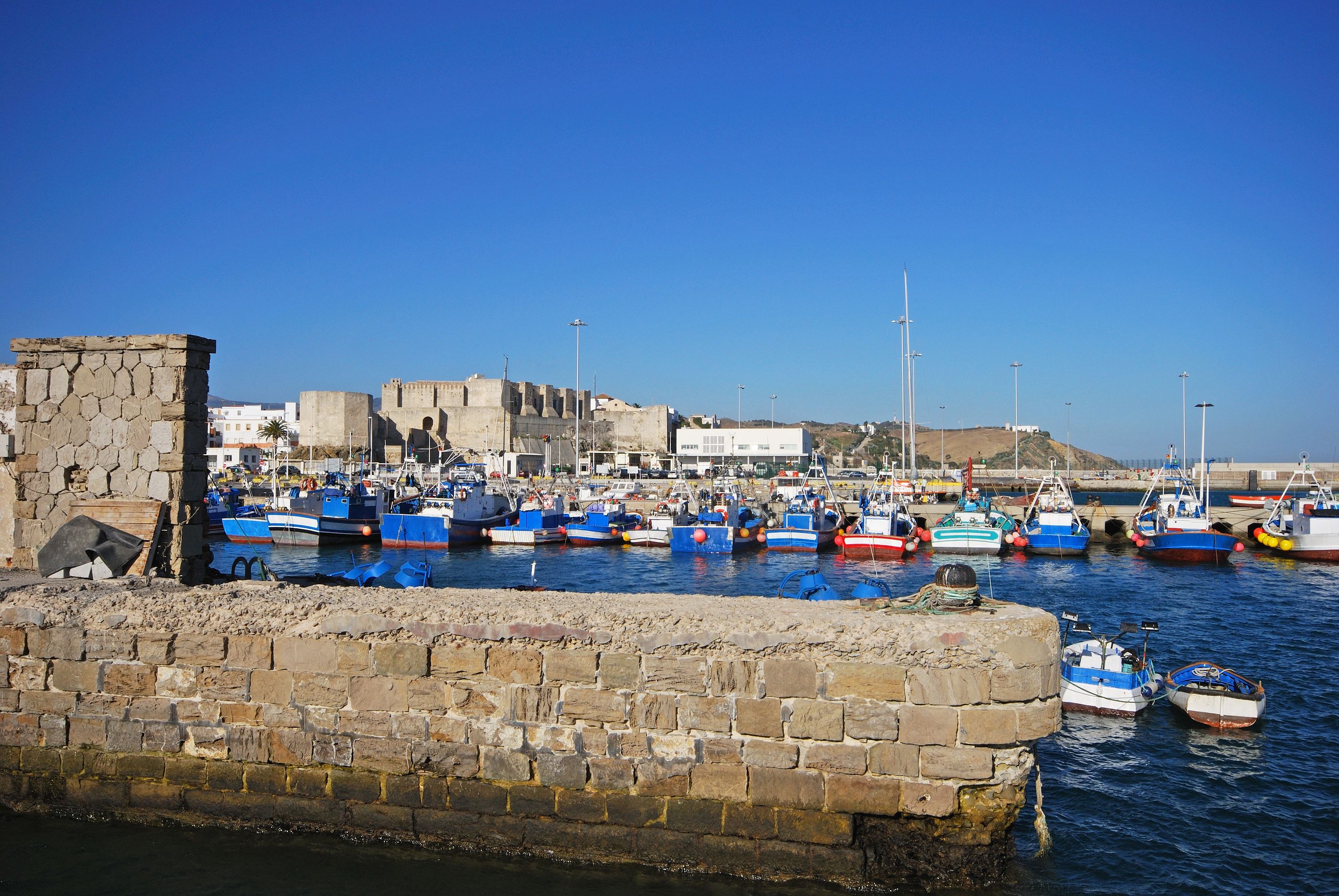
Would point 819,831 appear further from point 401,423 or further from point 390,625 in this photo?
point 401,423

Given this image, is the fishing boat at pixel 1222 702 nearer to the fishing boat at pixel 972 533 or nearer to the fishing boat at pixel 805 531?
the fishing boat at pixel 972 533

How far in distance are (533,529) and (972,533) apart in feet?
58.3

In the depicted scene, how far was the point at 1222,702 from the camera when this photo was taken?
36.9 feet

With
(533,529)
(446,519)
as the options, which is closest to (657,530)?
(533,529)

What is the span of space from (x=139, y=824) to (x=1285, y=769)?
11.5m

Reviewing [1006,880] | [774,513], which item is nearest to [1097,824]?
[1006,880]

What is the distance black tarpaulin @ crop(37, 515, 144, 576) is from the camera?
7688 millimetres

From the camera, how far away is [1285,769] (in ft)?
32.4

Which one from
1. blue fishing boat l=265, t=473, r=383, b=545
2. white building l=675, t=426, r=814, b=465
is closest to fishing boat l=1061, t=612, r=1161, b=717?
blue fishing boat l=265, t=473, r=383, b=545

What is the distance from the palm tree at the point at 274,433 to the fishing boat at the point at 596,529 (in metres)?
47.2

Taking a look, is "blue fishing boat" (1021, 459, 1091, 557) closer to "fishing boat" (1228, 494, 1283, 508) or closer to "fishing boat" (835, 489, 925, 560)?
"fishing boat" (835, 489, 925, 560)

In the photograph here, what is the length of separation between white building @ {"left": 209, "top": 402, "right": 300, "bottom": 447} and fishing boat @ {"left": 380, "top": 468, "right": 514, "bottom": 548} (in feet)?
192

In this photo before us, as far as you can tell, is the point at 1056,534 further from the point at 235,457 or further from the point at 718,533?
the point at 235,457

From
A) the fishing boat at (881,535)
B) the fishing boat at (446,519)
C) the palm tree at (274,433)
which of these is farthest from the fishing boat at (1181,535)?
the palm tree at (274,433)
